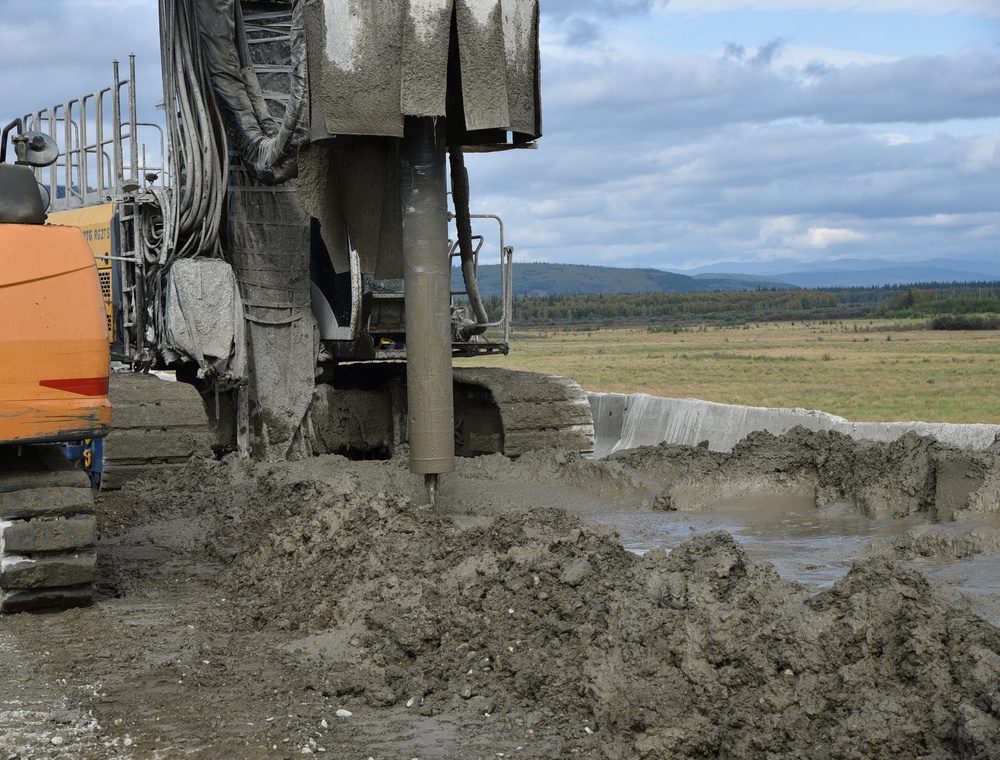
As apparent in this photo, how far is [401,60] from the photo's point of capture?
320 inches

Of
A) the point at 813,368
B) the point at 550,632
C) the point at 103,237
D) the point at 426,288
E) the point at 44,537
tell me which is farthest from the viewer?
the point at 813,368

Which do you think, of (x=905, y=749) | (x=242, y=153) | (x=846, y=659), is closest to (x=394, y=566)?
(x=846, y=659)

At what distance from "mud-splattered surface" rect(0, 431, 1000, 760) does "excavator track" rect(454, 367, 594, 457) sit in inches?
85.3

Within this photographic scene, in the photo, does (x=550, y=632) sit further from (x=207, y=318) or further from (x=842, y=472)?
(x=207, y=318)

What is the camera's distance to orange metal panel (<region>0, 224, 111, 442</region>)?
21.6 feet

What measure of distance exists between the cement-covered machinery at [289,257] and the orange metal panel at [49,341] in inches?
90.6

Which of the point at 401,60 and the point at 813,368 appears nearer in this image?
the point at 401,60

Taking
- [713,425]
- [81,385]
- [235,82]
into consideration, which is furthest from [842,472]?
[235,82]

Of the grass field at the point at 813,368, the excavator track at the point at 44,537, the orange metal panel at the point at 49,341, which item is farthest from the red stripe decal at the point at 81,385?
the grass field at the point at 813,368

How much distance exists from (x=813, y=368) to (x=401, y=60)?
26.8m

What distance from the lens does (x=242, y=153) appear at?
10.8 metres

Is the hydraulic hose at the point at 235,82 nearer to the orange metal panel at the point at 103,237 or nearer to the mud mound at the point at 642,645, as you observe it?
the orange metal panel at the point at 103,237

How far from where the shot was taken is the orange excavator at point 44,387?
21.7 ft

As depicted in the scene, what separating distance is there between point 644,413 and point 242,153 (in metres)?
5.47
